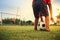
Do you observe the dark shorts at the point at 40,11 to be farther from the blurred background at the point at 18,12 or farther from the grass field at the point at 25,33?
the grass field at the point at 25,33

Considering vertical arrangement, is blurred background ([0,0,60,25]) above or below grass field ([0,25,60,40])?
above

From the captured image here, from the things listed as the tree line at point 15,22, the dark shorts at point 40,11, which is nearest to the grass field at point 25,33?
the tree line at point 15,22

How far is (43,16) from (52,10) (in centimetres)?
15

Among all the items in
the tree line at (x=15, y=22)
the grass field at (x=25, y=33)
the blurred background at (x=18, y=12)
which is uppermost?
the blurred background at (x=18, y=12)

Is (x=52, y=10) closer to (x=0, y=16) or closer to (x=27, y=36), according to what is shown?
(x=27, y=36)

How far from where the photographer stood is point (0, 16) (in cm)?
231

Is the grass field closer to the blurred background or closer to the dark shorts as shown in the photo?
the blurred background

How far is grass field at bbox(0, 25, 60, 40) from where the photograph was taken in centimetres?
220

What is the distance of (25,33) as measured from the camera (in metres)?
2.23

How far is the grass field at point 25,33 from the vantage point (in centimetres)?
220

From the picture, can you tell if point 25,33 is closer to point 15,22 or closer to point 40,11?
point 15,22

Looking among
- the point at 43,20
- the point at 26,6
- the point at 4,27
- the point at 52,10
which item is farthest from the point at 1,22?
the point at 52,10

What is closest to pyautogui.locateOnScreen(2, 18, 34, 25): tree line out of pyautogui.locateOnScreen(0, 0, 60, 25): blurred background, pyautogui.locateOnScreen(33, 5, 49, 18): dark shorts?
pyautogui.locateOnScreen(0, 0, 60, 25): blurred background

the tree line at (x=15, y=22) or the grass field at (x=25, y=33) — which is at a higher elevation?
the tree line at (x=15, y=22)
